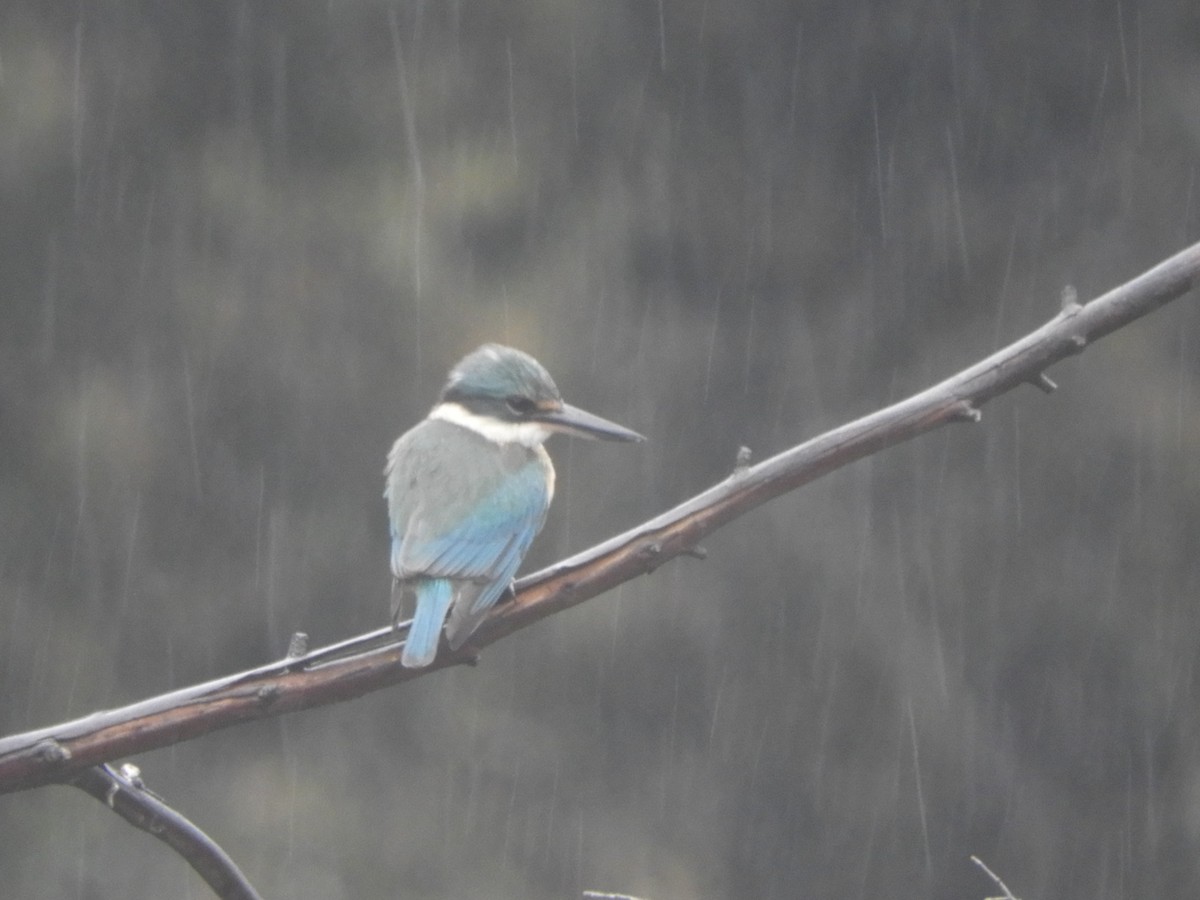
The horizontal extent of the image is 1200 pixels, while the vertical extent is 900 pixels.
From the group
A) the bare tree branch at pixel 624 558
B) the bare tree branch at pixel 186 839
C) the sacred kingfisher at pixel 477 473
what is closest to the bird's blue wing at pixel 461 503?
the sacred kingfisher at pixel 477 473

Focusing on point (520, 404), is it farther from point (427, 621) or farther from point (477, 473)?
point (427, 621)

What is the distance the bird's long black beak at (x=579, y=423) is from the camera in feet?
8.43

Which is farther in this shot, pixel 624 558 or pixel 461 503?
pixel 461 503

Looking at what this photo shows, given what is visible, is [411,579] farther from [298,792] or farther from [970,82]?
[970,82]

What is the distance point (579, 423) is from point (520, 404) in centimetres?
13

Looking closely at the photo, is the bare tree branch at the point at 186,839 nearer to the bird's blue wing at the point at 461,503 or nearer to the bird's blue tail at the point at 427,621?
the bird's blue tail at the point at 427,621

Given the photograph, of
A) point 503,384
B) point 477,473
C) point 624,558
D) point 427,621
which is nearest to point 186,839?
point 624,558

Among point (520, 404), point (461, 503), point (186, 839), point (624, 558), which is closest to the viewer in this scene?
point (186, 839)

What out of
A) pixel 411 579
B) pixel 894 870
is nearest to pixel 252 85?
pixel 894 870

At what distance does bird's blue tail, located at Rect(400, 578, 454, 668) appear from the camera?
184 cm

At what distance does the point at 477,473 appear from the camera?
271cm

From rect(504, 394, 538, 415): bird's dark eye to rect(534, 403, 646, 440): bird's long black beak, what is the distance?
0.06 feet

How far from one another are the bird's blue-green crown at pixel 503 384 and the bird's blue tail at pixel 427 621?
1.59 feet

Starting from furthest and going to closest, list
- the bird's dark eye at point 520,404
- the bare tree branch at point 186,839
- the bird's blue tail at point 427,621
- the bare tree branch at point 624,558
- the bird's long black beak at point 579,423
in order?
the bird's dark eye at point 520,404 < the bird's long black beak at point 579,423 < the bird's blue tail at point 427,621 < the bare tree branch at point 624,558 < the bare tree branch at point 186,839
